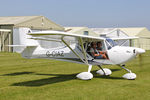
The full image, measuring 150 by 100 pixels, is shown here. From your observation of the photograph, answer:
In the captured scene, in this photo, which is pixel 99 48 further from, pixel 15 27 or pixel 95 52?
pixel 15 27

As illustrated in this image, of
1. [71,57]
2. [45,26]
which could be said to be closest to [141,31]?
[45,26]

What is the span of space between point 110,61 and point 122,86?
212 cm

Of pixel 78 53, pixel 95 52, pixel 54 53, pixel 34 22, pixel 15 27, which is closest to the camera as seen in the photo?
pixel 95 52

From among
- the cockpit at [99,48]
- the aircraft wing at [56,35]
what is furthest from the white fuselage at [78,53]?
the aircraft wing at [56,35]

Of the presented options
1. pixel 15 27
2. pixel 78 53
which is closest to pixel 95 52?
pixel 78 53

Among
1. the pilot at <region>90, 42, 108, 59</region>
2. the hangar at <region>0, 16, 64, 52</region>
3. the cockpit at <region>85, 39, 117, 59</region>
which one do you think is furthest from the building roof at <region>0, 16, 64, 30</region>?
the pilot at <region>90, 42, 108, 59</region>

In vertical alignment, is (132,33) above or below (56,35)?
above

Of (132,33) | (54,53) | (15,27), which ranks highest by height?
(15,27)

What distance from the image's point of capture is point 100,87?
36.2ft

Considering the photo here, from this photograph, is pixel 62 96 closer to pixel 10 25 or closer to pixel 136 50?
pixel 136 50

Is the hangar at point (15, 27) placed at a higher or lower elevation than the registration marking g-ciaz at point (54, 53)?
higher

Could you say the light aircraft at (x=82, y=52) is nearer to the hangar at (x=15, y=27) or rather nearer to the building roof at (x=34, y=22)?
the hangar at (x=15, y=27)

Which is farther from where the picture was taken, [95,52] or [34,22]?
[34,22]

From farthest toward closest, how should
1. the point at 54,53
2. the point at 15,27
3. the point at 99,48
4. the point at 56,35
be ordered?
the point at 15,27 → the point at 54,53 → the point at 99,48 → the point at 56,35
